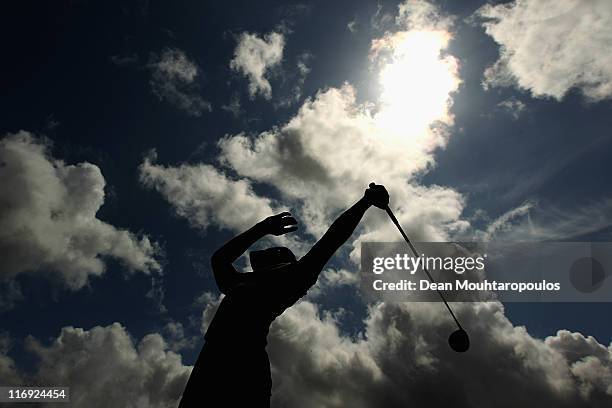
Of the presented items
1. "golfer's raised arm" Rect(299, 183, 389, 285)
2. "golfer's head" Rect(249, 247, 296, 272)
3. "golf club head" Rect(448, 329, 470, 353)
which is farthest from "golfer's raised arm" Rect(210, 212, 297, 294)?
"golf club head" Rect(448, 329, 470, 353)

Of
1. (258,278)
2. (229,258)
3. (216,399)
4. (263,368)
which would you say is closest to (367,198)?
(258,278)

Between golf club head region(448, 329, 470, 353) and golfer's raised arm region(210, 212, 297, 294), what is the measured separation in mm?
4808

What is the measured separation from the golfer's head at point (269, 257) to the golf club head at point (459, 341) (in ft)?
14.7

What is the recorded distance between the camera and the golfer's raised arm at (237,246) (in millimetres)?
5332

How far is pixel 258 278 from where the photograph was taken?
4945 millimetres

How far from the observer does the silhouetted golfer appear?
416 centimetres

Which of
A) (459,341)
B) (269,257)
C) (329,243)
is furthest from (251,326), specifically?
(459,341)

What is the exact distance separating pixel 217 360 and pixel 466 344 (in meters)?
5.57

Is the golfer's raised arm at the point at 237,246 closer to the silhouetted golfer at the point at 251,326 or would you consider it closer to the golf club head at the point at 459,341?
the silhouetted golfer at the point at 251,326

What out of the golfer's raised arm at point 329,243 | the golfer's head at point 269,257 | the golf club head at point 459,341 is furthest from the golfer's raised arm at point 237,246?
the golf club head at point 459,341

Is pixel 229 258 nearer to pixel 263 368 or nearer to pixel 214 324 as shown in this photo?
pixel 214 324

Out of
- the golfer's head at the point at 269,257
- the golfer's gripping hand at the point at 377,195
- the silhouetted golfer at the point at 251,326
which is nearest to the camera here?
the silhouetted golfer at the point at 251,326

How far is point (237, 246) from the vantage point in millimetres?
5422

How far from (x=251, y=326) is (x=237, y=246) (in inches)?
48.6
